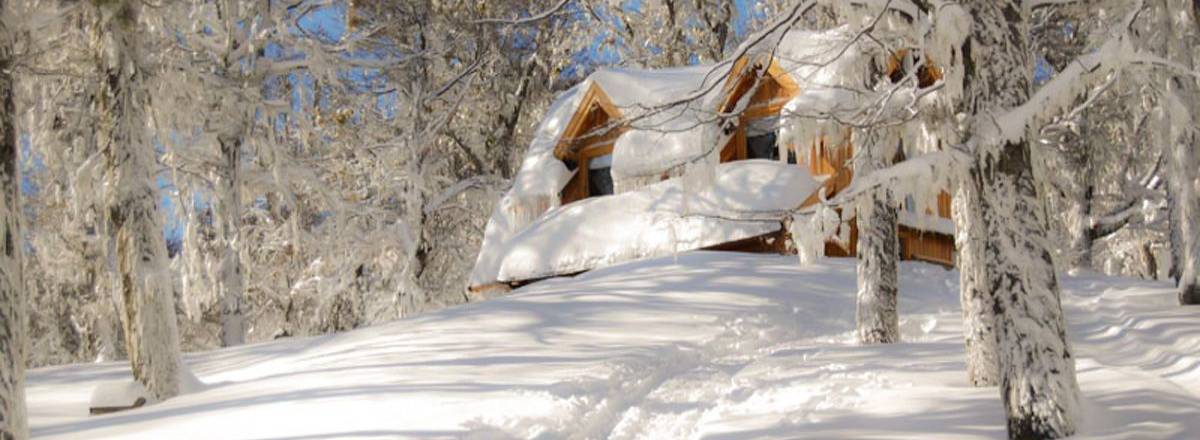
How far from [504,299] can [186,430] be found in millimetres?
7682

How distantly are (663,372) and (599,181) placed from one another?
1248 centimetres

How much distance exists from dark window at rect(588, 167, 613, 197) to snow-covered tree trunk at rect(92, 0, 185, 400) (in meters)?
12.7

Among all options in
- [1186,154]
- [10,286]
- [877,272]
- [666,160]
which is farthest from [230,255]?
[1186,154]

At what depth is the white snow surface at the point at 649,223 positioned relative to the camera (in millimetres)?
17812

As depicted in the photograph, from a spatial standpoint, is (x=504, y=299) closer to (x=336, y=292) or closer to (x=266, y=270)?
(x=336, y=292)

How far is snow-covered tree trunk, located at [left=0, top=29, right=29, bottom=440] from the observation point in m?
6.98

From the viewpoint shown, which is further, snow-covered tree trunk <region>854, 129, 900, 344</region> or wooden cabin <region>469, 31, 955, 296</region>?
wooden cabin <region>469, 31, 955, 296</region>

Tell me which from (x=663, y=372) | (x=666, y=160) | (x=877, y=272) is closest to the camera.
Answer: (x=663, y=372)

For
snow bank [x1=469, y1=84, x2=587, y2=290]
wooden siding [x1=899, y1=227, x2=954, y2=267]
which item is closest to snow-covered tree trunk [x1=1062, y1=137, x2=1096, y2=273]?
wooden siding [x1=899, y1=227, x2=954, y2=267]

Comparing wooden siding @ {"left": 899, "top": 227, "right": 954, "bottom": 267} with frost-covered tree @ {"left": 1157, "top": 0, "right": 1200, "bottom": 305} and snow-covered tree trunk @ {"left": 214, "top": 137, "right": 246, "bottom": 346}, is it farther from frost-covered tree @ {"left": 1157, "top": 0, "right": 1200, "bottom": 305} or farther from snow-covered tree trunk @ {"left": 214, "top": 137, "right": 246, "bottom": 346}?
snow-covered tree trunk @ {"left": 214, "top": 137, "right": 246, "bottom": 346}

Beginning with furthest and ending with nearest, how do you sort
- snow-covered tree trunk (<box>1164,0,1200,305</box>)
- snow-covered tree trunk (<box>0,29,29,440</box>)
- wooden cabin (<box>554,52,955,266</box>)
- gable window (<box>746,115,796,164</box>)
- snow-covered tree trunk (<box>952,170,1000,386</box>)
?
gable window (<box>746,115,796,164</box>) → wooden cabin (<box>554,52,955,266</box>) → snow-covered tree trunk (<box>1164,0,1200,305</box>) → snow-covered tree trunk (<box>952,170,1000,386</box>) → snow-covered tree trunk (<box>0,29,29,440</box>)

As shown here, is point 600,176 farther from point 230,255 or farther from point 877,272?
point 877,272

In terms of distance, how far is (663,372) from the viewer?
35.0ft

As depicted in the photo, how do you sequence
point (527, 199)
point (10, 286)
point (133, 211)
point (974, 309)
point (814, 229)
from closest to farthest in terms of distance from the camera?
point (10, 286) → point (814, 229) → point (974, 309) → point (133, 211) → point (527, 199)
